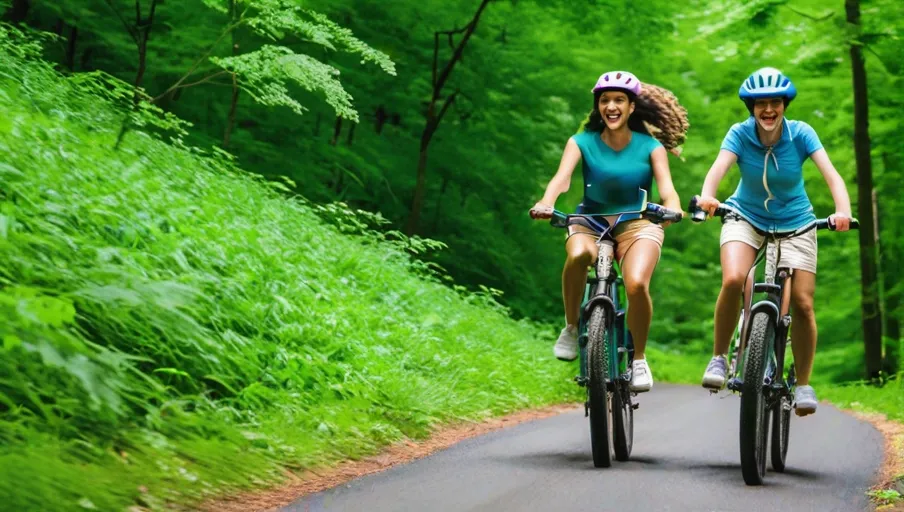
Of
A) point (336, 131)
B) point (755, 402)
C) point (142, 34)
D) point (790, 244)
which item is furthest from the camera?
point (336, 131)

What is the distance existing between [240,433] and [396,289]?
687cm

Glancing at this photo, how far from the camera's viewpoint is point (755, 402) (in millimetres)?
5832

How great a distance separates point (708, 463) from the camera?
7051mm

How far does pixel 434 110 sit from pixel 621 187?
11.9 meters

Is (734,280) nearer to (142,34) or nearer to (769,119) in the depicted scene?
(769,119)

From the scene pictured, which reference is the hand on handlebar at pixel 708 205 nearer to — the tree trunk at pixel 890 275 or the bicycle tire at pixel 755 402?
the bicycle tire at pixel 755 402

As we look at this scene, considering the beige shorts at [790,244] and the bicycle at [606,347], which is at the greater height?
the beige shorts at [790,244]

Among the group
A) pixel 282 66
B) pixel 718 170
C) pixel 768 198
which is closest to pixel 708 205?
pixel 718 170

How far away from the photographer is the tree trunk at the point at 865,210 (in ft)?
58.0

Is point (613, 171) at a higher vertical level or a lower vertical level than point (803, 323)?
higher

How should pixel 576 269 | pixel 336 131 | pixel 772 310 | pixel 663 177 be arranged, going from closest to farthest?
1. pixel 772 310
2. pixel 576 269
3. pixel 663 177
4. pixel 336 131

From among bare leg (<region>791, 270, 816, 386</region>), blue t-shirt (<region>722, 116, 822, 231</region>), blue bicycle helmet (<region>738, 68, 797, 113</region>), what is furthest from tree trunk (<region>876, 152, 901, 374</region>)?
blue bicycle helmet (<region>738, 68, 797, 113</region>)

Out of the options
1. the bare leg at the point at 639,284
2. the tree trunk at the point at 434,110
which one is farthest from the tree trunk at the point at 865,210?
the bare leg at the point at 639,284

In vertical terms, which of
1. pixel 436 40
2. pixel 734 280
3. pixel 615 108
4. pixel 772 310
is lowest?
pixel 772 310
